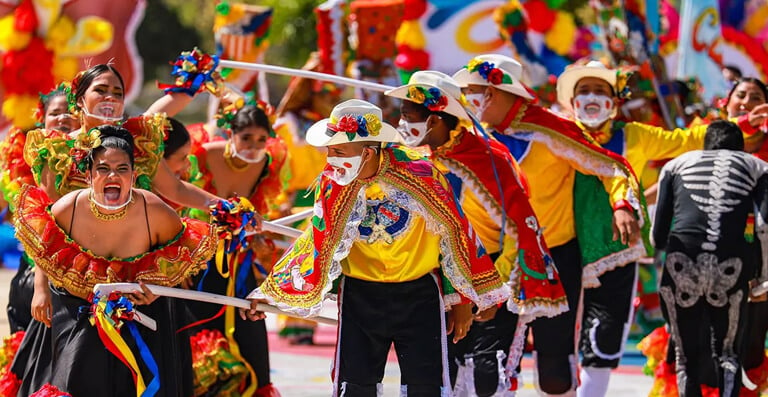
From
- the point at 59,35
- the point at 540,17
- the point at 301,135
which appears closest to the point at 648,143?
the point at 301,135

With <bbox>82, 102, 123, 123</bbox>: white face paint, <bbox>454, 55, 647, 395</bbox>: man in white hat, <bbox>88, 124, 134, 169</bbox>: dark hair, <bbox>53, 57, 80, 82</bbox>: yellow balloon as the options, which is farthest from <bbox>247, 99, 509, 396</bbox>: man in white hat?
<bbox>53, 57, 80, 82</bbox>: yellow balloon

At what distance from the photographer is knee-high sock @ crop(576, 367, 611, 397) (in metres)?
8.48

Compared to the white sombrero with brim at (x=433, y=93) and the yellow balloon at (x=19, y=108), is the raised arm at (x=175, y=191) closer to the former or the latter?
the white sombrero with brim at (x=433, y=93)

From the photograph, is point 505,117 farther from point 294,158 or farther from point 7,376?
point 294,158

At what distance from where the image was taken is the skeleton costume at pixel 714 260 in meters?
8.12

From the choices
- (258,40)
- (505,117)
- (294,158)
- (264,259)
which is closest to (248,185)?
(264,259)

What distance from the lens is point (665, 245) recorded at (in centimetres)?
836

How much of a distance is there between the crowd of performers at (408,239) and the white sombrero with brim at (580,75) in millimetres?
15

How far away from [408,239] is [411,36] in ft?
30.9

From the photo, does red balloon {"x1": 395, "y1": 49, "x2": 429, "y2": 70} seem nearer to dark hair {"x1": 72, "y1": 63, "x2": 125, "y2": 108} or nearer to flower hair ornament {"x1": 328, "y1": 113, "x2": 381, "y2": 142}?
dark hair {"x1": 72, "y1": 63, "x2": 125, "y2": 108}

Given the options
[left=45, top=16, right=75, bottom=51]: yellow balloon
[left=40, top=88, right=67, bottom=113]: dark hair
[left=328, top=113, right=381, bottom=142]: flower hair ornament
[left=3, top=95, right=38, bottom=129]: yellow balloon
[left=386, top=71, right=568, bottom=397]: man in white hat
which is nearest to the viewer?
[left=328, top=113, right=381, bottom=142]: flower hair ornament

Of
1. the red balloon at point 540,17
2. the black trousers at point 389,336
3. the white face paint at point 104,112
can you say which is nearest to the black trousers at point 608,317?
the black trousers at point 389,336

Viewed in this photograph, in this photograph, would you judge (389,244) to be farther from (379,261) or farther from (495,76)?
(495,76)

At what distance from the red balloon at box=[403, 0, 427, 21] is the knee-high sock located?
8011 mm
